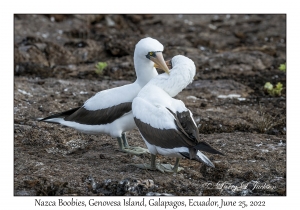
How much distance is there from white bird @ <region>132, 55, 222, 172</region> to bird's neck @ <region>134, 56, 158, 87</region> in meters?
0.52

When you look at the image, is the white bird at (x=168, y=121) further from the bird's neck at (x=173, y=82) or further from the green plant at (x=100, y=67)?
the green plant at (x=100, y=67)

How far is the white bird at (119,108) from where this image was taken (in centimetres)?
641

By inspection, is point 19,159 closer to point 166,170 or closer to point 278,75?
point 166,170

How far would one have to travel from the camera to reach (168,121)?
549cm

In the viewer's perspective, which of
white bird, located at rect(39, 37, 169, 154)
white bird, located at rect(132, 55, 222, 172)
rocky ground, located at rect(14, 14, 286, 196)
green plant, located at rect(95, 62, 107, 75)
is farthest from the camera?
green plant, located at rect(95, 62, 107, 75)

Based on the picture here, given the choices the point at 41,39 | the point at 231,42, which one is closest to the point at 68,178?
the point at 41,39

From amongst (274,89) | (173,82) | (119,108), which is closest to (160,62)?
(173,82)

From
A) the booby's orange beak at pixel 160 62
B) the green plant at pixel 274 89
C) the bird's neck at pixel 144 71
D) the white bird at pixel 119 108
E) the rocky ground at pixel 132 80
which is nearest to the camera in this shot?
the rocky ground at pixel 132 80

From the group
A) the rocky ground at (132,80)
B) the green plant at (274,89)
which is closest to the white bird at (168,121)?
the rocky ground at (132,80)

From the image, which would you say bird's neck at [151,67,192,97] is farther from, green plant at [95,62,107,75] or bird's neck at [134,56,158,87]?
green plant at [95,62,107,75]

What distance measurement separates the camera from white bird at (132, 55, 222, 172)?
536 cm

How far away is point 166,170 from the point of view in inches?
231

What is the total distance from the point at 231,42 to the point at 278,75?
9.35 ft

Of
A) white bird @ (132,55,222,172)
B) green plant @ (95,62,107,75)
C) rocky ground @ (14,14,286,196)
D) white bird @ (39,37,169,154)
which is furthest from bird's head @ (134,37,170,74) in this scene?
green plant @ (95,62,107,75)
